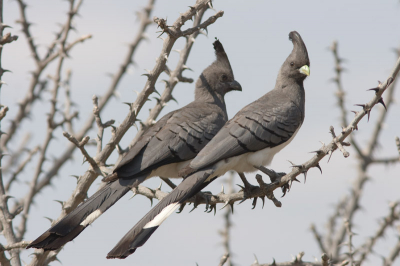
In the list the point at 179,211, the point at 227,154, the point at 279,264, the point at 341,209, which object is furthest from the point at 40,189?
the point at 341,209

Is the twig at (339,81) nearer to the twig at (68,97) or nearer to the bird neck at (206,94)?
the bird neck at (206,94)

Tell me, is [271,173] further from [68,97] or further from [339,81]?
[68,97]

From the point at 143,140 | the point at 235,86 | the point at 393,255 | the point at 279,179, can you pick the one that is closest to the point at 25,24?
the point at 143,140

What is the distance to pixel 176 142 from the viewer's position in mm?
6902

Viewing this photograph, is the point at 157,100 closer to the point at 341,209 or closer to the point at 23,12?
the point at 23,12

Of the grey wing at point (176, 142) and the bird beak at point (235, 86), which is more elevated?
the bird beak at point (235, 86)

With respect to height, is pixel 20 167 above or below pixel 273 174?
above

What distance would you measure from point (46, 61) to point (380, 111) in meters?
5.00

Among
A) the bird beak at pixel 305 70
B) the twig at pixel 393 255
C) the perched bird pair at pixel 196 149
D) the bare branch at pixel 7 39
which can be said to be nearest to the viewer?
the perched bird pair at pixel 196 149

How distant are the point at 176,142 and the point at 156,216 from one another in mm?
1512

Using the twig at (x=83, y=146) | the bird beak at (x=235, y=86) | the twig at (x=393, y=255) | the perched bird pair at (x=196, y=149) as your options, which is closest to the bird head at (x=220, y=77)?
the bird beak at (x=235, y=86)

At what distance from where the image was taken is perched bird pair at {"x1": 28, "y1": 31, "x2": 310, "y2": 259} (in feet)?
18.6

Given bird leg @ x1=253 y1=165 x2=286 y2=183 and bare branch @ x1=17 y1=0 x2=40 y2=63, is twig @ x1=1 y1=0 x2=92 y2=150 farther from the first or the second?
bird leg @ x1=253 y1=165 x2=286 y2=183

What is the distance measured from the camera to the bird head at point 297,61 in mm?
7520
